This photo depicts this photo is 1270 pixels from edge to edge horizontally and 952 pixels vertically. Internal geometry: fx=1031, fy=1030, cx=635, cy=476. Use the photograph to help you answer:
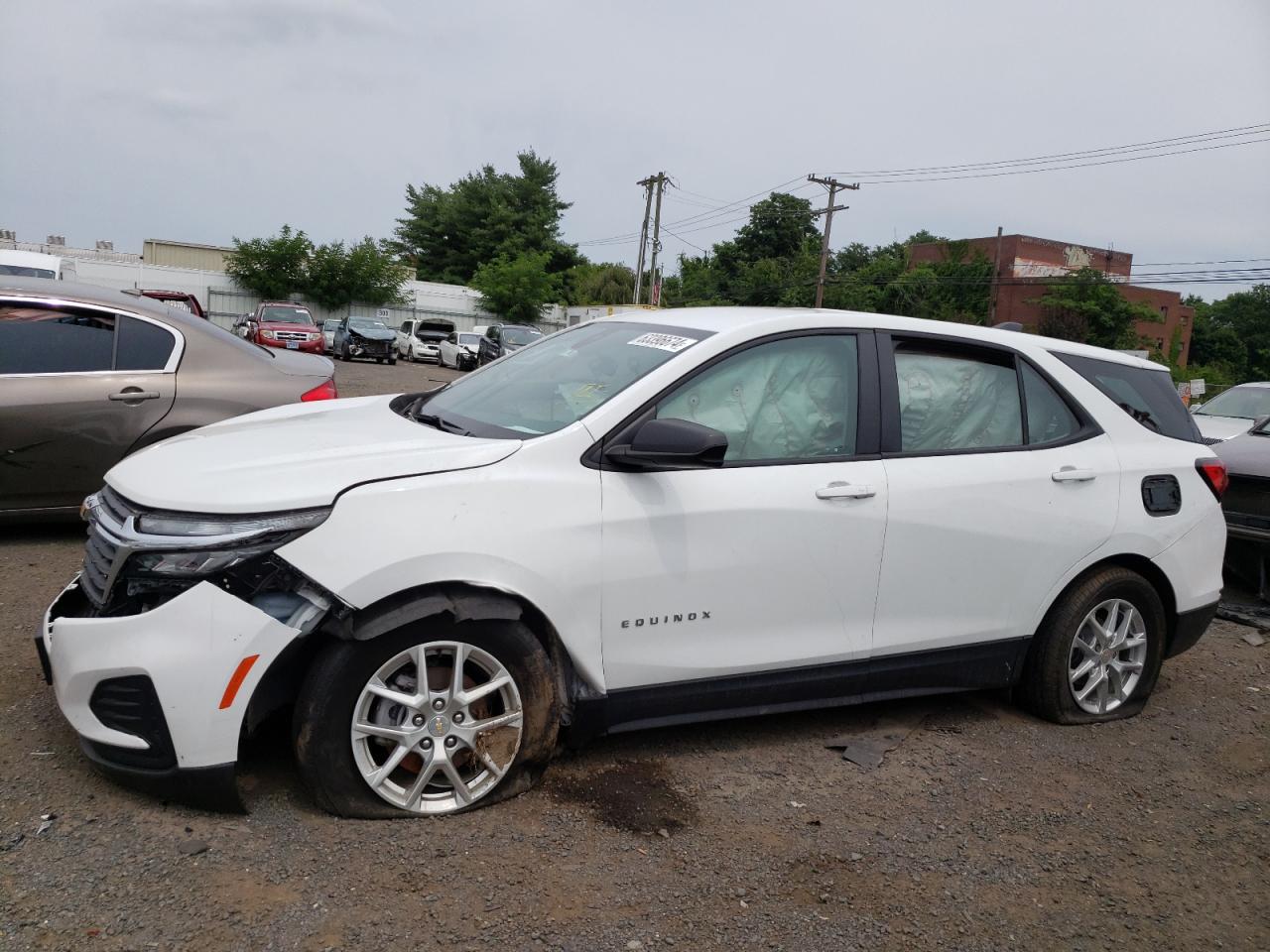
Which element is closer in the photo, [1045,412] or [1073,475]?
[1073,475]

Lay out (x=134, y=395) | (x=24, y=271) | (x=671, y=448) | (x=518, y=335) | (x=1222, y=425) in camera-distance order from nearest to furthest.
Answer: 1. (x=671, y=448)
2. (x=134, y=395)
3. (x=1222, y=425)
4. (x=24, y=271)
5. (x=518, y=335)

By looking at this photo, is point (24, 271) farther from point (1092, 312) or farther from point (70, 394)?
point (1092, 312)

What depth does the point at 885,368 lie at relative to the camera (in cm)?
403

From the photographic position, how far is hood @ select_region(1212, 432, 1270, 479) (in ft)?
21.5

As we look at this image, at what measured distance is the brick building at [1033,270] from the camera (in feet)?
172

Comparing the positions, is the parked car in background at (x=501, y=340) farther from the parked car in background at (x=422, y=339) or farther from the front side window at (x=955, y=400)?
the front side window at (x=955, y=400)

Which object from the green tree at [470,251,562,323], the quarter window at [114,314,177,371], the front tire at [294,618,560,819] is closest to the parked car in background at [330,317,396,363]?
the green tree at [470,251,562,323]

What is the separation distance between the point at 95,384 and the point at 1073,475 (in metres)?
5.24

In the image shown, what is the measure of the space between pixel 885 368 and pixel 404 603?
2077mm

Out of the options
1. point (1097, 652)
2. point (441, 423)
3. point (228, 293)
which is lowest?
point (1097, 652)

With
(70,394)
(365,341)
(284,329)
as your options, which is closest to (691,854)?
(70,394)

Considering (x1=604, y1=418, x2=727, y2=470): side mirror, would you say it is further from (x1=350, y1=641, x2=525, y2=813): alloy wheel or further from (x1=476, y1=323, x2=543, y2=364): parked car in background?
(x1=476, y1=323, x2=543, y2=364): parked car in background

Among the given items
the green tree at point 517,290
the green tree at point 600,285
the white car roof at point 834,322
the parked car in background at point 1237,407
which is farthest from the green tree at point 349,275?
the white car roof at point 834,322

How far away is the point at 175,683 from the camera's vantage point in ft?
9.56
